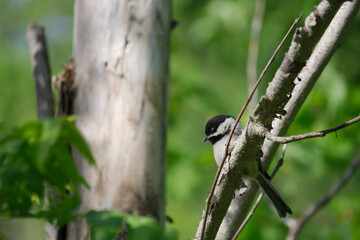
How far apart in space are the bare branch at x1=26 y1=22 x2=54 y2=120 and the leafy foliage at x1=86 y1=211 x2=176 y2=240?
1344 mm

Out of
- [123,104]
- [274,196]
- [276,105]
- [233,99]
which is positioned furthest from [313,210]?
[233,99]

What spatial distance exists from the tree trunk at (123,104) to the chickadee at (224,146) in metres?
0.40

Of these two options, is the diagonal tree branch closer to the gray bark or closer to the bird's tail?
the bird's tail

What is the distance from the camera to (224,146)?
3.19 metres

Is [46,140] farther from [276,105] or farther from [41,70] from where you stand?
[41,70]

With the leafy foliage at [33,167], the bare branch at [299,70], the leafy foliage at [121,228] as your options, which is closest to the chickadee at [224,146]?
the bare branch at [299,70]

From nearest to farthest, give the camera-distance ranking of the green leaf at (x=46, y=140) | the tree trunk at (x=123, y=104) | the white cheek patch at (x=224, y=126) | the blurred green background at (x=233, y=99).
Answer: the green leaf at (x=46, y=140), the tree trunk at (x=123, y=104), the white cheek patch at (x=224, y=126), the blurred green background at (x=233, y=99)

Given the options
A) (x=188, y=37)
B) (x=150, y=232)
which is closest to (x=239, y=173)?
(x=150, y=232)

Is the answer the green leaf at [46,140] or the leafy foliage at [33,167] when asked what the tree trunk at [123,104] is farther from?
the green leaf at [46,140]

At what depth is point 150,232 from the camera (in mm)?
2561

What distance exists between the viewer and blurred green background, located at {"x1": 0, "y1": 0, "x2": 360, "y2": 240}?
488 centimetres

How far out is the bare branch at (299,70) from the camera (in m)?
1.50

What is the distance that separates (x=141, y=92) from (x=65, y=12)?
285 inches

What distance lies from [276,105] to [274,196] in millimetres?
1402
